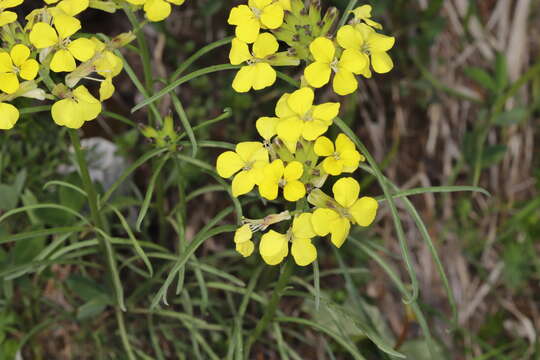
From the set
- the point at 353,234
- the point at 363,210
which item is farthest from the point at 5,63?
the point at 353,234

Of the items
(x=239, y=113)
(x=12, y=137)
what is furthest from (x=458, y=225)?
(x=12, y=137)

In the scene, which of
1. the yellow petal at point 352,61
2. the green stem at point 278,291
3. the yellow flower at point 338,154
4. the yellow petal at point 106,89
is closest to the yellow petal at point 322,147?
the yellow flower at point 338,154

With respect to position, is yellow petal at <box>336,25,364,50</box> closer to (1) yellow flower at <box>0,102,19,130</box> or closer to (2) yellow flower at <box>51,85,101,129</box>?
(2) yellow flower at <box>51,85,101,129</box>

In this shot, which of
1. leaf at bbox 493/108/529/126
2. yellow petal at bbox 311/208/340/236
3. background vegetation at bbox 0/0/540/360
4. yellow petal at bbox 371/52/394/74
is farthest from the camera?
leaf at bbox 493/108/529/126

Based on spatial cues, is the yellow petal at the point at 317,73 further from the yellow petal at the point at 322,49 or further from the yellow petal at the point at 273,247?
the yellow petal at the point at 273,247

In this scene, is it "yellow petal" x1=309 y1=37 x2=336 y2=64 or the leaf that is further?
the leaf

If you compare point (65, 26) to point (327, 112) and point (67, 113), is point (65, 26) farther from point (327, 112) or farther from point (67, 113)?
point (327, 112)

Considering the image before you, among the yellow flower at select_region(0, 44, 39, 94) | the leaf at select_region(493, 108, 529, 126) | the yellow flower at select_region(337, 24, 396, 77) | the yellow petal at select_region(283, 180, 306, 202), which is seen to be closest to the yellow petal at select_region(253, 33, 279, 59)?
the yellow flower at select_region(337, 24, 396, 77)
